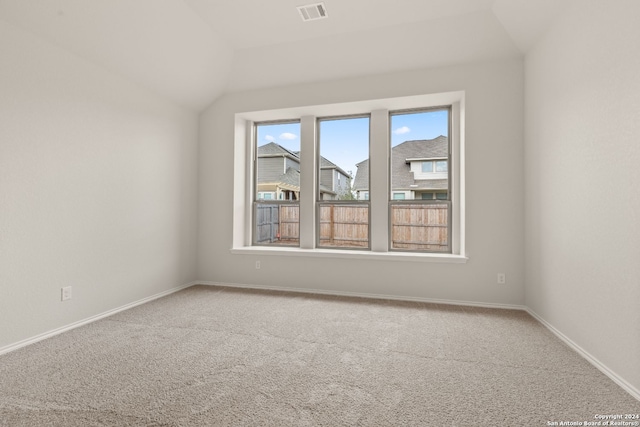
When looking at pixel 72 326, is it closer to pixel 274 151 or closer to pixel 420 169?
pixel 274 151

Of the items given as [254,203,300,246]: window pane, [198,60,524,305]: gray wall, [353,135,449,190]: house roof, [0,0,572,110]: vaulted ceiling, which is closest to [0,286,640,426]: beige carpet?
[198,60,524,305]: gray wall

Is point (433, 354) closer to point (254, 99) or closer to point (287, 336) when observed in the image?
point (287, 336)

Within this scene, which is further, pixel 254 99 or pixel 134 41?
pixel 254 99

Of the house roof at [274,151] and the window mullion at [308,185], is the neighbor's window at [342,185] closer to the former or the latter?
the window mullion at [308,185]

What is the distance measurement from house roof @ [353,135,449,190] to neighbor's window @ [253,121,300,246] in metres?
1.07

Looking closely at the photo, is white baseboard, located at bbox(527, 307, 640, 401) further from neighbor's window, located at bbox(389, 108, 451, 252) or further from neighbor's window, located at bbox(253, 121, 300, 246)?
neighbor's window, located at bbox(253, 121, 300, 246)

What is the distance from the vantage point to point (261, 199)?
4543 millimetres

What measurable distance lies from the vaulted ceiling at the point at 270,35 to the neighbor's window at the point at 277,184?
81cm

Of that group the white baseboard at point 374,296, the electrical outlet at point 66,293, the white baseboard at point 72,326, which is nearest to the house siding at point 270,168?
the white baseboard at point 374,296

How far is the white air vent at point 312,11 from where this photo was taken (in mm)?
2918

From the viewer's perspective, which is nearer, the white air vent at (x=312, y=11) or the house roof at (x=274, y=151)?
the white air vent at (x=312, y=11)

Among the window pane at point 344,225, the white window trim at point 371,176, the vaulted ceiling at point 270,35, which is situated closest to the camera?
the vaulted ceiling at point 270,35

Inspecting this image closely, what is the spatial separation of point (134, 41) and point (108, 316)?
9.02 feet

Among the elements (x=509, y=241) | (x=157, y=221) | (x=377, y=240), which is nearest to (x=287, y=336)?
(x=377, y=240)
